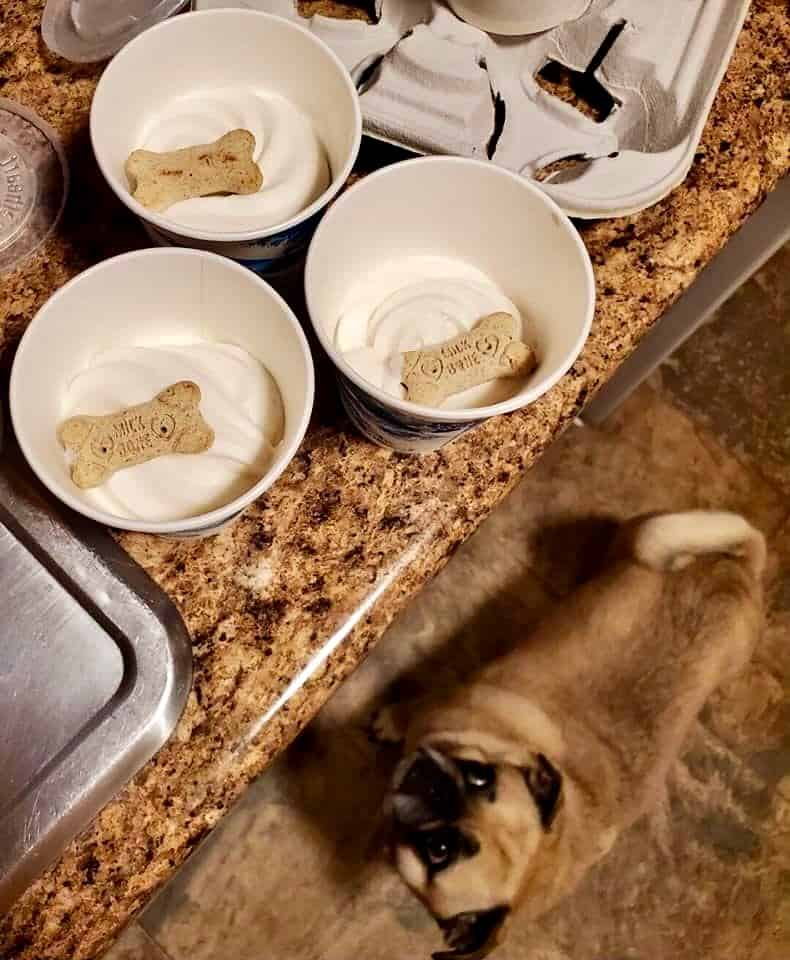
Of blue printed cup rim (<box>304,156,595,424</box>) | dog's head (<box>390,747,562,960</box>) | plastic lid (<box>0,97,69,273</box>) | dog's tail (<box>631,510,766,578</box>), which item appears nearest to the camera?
blue printed cup rim (<box>304,156,595,424</box>)

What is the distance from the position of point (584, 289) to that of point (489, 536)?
31.7 inches

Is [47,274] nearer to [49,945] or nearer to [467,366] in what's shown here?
[467,366]

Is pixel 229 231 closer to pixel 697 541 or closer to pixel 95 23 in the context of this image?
pixel 95 23

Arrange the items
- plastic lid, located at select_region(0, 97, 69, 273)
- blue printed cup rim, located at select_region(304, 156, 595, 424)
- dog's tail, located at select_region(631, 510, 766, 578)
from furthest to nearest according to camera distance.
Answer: dog's tail, located at select_region(631, 510, 766, 578)
plastic lid, located at select_region(0, 97, 69, 273)
blue printed cup rim, located at select_region(304, 156, 595, 424)

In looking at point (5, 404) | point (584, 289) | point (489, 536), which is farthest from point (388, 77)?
point (489, 536)

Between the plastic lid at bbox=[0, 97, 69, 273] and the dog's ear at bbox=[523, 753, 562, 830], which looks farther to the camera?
the dog's ear at bbox=[523, 753, 562, 830]

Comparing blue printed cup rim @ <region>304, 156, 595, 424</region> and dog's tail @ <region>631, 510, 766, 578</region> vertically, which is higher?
blue printed cup rim @ <region>304, 156, 595, 424</region>

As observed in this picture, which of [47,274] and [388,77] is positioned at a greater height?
[388,77]

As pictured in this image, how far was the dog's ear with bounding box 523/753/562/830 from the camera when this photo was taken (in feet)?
2.88

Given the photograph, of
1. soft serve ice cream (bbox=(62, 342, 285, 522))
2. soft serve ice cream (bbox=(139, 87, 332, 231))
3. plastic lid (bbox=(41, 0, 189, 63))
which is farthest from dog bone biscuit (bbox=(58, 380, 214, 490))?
plastic lid (bbox=(41, 0, 189, 63))

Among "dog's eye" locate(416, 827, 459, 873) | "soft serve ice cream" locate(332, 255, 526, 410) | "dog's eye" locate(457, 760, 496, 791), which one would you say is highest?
"soft serve ice cream" locate(332, 255, 526, 410)

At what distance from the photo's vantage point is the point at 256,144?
20.9 inches

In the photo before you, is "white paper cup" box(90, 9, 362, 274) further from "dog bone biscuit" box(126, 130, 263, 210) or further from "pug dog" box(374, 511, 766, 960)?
"pug dog" box(374, 511, 766, 960)

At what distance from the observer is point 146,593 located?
489 mm
